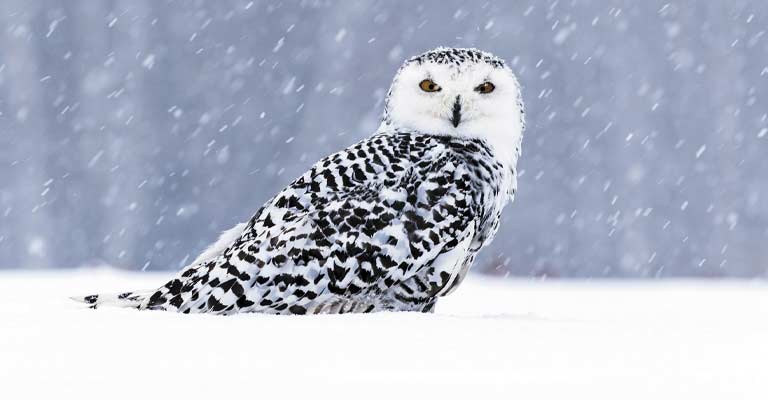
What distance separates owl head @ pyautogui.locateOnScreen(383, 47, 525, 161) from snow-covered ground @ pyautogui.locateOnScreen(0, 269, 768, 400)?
38.8 inches

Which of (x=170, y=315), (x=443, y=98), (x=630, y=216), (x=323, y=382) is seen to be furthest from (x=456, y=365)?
(x=630, y=216)

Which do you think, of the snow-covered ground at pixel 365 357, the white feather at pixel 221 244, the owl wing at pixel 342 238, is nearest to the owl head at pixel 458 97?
the owl wing at pixel 342 238

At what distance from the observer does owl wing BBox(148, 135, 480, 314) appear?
2.35m

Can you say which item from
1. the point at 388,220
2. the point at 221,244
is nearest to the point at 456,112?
the point at 388,220

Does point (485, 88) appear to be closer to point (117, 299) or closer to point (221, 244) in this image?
point (221, 244)

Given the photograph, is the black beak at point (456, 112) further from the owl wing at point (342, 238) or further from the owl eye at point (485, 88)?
the owl wing at point (342, 238)

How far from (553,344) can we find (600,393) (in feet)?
1.00

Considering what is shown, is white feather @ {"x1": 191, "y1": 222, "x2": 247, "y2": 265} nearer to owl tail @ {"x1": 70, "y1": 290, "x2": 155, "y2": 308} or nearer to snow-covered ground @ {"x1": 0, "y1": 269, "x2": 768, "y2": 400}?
owl tail @ {"x1": 70, "y1": 290, "x2": 155, "y2": 308}

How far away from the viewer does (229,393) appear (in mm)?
1351

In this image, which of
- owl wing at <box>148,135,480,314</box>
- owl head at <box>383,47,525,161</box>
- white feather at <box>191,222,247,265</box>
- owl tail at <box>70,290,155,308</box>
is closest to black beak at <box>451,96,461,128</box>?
owl head at <box>383,47,525,161</box>

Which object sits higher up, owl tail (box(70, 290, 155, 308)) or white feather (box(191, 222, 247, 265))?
owl tail (box(70, 290, 155, 308))

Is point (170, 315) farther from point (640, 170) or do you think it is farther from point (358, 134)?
point (640, 170)

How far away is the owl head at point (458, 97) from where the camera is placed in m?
2.80

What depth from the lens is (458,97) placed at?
2.80m
